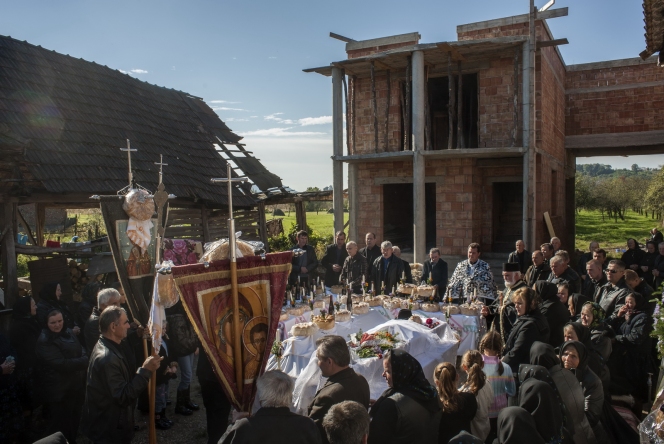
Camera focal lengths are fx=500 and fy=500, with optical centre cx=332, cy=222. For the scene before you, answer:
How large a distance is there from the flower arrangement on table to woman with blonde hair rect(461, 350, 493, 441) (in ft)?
3.88

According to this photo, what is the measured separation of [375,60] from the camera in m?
12.9

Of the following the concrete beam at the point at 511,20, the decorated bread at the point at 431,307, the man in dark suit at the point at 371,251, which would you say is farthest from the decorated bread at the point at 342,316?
the concrete beam at the point at 511,20

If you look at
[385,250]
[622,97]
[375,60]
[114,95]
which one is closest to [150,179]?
[114,95]

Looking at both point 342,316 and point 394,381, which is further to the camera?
point 342,316

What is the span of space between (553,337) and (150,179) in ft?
27.7

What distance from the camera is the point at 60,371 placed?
4758mm

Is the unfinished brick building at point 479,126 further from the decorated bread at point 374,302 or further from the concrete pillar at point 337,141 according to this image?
the decorated bread at point 374,302

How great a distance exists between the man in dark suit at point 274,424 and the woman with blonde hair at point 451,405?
1.20m

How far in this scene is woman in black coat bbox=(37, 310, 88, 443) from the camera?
474cm

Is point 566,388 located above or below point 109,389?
below

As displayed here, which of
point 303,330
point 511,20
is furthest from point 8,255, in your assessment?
point 511,20

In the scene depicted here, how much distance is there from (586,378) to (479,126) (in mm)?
9841

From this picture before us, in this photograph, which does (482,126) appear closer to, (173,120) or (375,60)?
(375,60)

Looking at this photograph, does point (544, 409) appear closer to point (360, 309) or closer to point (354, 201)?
point (360, 309)
